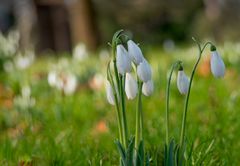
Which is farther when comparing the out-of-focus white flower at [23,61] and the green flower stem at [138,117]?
the out-of-focus white flower at [23,61]

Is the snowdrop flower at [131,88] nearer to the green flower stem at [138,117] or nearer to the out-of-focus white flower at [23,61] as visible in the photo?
the green flower stem at [138,117]

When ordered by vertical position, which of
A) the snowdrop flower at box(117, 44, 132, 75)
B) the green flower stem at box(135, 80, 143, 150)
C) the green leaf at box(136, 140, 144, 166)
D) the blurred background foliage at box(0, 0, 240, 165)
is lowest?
the green leaf at box(136, 140, 144, 166)

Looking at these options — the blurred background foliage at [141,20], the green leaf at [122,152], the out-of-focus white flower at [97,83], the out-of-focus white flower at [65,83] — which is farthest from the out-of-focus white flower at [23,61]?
the blurred background foliage at [141,20]

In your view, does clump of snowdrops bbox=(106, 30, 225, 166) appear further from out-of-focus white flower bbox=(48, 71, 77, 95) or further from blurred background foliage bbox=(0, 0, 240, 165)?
out-of-focus white flower bbox=(48, 71, 77, 95)

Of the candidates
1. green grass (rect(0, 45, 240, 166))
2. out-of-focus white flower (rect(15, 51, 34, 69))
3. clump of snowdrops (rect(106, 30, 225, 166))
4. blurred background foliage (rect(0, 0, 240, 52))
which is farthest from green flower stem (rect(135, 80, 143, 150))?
blurred background foliage (rect(0, 0, 240, 52))

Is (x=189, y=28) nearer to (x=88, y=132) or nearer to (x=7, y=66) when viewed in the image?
(x=7, y=66)

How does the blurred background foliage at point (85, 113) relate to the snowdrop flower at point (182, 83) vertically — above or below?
above

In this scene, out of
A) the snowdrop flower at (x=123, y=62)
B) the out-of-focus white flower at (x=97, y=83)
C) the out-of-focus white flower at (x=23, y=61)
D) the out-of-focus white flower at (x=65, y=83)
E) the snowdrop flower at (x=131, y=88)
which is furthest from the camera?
the out-of-focus white flower at (x=23, y=61)
